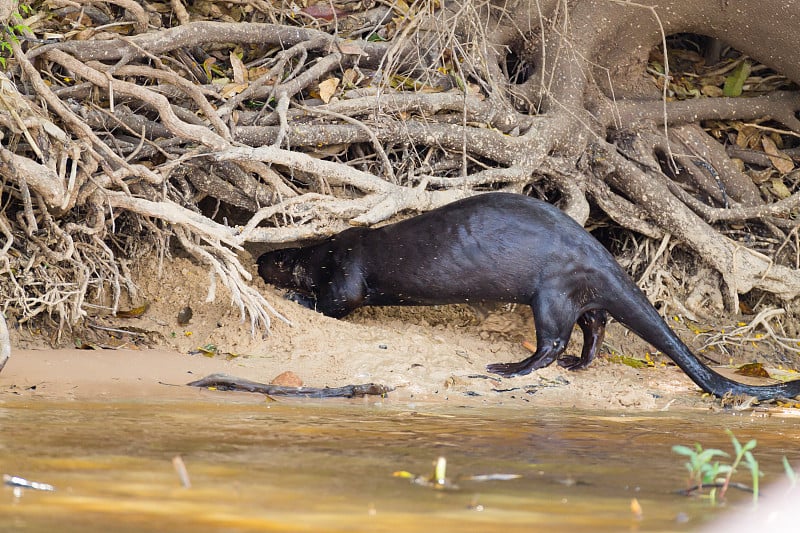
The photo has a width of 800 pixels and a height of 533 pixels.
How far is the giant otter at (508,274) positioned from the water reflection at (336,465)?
108 cm

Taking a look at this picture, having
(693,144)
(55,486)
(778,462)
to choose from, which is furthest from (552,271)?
(55,486)

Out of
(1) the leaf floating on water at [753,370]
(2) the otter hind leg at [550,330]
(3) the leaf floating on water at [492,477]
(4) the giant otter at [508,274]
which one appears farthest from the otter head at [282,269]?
(3) the leaf floating on water at [492,477]

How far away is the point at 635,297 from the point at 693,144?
139cm

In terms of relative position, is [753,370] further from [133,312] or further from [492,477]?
[492,477]

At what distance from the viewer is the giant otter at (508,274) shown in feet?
13.1

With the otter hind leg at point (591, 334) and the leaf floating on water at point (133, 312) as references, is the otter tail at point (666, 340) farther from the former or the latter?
the leaf floating on water at point (133, 312)

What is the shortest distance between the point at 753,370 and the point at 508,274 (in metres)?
1.14

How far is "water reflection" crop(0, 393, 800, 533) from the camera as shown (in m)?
1.43

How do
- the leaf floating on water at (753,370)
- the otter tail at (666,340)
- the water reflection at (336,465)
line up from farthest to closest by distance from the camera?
the leaf floating on water at (753,370), the otter tail at (666,340), the water reflection at (336,465)

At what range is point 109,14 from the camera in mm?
4297

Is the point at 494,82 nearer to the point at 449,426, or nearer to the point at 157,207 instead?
the point at 157,207

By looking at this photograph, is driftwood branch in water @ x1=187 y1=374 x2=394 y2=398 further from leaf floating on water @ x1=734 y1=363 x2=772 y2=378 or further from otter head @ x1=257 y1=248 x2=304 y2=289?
leaf floating on water @ x1=734 y1=363 x2=772 y2=378

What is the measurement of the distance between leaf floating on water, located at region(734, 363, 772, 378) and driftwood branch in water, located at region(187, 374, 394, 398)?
1.85 meters

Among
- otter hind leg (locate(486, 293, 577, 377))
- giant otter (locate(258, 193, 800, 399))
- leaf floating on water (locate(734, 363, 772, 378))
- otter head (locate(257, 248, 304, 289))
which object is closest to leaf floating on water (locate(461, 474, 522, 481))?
giant otter (locate(258, 193, 800, 399))
